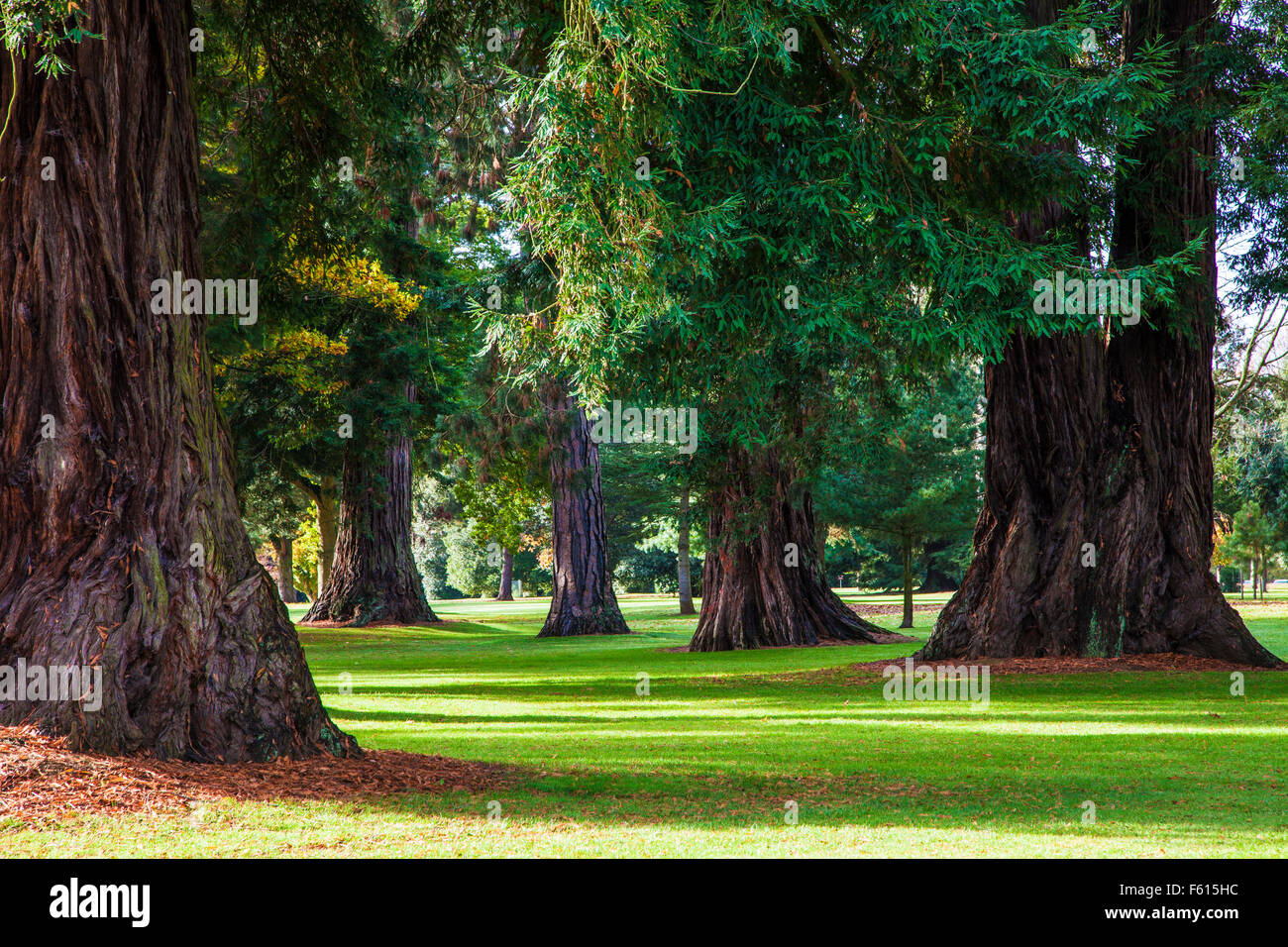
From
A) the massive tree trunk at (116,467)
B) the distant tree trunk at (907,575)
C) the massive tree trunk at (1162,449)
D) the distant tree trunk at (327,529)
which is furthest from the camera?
the distant tree trunk at (327,529)

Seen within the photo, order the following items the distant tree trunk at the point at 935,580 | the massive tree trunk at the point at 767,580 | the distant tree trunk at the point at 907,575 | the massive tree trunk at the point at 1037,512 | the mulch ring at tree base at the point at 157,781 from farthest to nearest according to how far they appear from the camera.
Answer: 1. the distant tree trunk at the point at 935,580
2. the distant tree trunk at the point at 907,575
3. the massive tree trunk at the point at 767,580
4. the massive tree trunk at the point at 1037,512
5. the mulch ring at tree base at the point at 157,781

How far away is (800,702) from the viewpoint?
14.1 meters

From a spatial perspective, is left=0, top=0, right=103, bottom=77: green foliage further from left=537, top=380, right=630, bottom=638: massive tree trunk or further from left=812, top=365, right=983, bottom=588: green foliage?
left=537, top=380, right=630, bottom=638: massive tree trunk

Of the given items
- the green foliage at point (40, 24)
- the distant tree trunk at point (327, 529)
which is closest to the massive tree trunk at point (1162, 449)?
the green foliage at point (40, 24)

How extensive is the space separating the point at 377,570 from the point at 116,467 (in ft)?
86.1

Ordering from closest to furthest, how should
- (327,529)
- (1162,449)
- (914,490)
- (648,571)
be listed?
(1162,449), (914,490), (327,529), (648,571)

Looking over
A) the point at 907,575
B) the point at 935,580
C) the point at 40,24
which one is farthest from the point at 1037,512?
the point at 935,580

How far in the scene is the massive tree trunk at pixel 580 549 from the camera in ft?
99.3

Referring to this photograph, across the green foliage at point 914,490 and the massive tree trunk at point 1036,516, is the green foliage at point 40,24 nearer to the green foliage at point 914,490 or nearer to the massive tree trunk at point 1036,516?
Result: the massive tree trunk at point 1036,516

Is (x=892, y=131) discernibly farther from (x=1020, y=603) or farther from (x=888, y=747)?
(x=1020, y=603)

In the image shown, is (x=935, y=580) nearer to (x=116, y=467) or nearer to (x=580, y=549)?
(x=580, y=549)

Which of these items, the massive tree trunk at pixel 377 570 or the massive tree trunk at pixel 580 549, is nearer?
the massive tree trunk at pixel 580 549

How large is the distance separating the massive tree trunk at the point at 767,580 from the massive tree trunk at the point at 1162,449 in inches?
264

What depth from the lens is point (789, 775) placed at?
8703 mm
